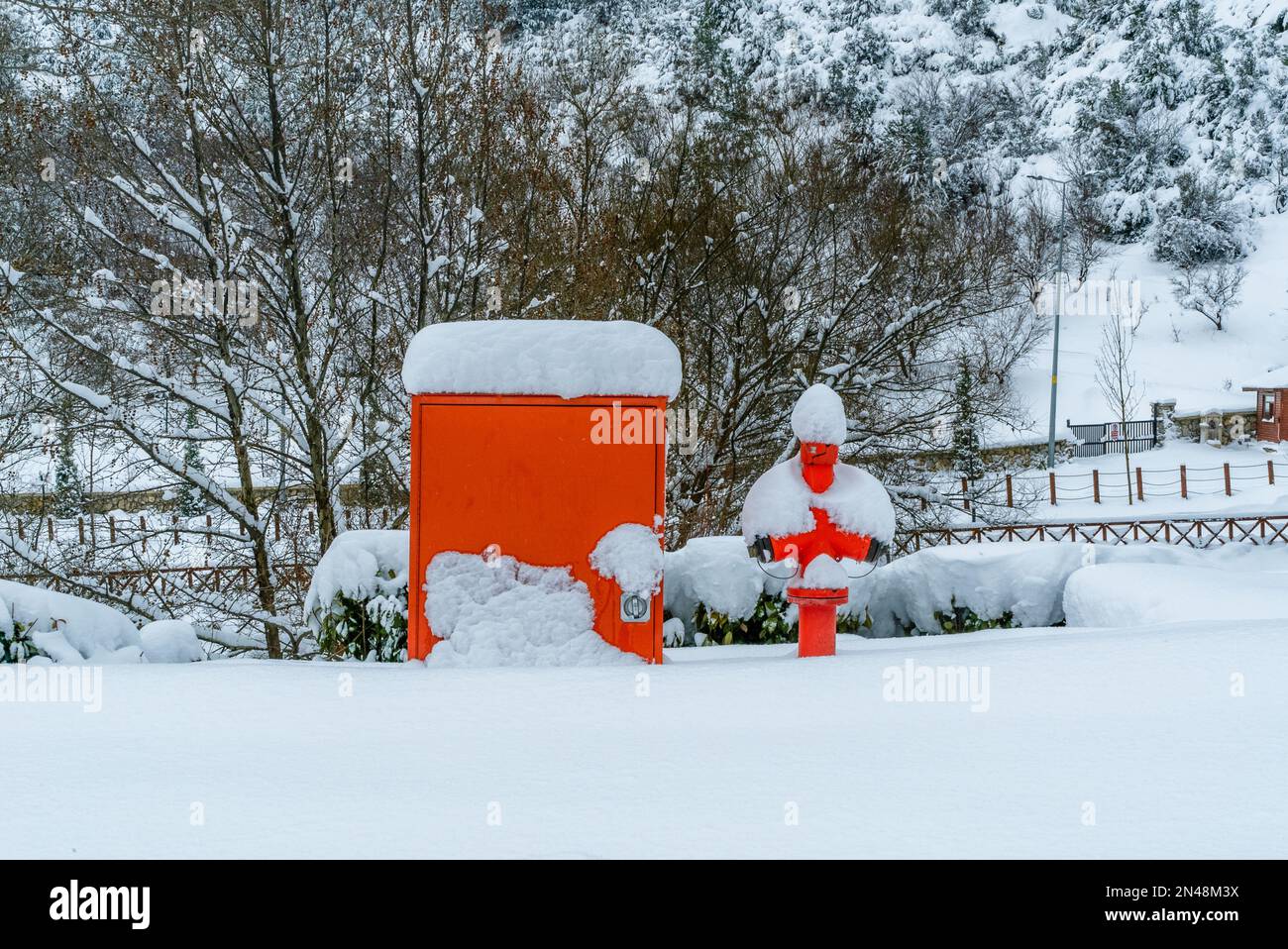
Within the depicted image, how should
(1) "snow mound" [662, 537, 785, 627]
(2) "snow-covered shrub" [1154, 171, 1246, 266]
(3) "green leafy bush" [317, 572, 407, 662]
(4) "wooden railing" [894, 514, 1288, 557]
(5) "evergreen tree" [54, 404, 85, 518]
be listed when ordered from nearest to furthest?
1. (3) "green leafy bush" [317, 572, 407, 662]
2. (1) "snow mound" [662, 537, 785, 627]
3. (5) "evergreen tree" [54, 404, 85, 518]
4. (4) "wooden railing" [894, 514, 1288, 557]
5. (2) "snow-covered shrub" [1154, 171, 1246, 266]

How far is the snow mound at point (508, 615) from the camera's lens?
17.0 feet

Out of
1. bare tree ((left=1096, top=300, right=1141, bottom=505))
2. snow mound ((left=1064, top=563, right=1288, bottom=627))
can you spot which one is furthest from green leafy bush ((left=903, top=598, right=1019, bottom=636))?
bare tree ((left=1096, top=300, right=1141, bottom=505))

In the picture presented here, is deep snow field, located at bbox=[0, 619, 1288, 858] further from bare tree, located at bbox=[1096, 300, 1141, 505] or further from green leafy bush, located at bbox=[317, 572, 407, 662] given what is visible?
bare tree, located at bbox=[1096, 300, 1141, 505]

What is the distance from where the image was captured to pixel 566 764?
3.05m

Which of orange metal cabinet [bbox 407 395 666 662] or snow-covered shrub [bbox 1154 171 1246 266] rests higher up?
snow-covered shrub [bbox 1154 171 1246 266]

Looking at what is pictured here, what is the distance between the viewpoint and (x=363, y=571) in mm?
6941

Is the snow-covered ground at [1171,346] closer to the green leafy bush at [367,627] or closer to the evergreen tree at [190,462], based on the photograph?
the evergreen tree at [190,462]

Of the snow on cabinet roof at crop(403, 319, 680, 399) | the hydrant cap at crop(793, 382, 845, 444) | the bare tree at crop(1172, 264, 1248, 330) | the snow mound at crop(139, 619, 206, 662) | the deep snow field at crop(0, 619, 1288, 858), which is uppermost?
the bare tree at crop(1172, 264, 1248, 330)

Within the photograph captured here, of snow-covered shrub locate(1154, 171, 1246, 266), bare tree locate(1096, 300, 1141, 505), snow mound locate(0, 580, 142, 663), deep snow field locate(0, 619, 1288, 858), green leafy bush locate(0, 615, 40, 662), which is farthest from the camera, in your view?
snow-covered shrub locate(1154, 171, 1246, 266)

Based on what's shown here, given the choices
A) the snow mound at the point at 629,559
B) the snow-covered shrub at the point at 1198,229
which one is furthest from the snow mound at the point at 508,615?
the snow-covered shrub at the point at 1198,229

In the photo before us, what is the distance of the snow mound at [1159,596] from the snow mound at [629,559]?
328 centimetres

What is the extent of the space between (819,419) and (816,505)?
0.43m

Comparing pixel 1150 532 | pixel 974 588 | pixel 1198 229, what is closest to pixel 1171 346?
pixel 1198 229

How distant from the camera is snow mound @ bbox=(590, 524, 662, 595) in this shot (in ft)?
17.4
